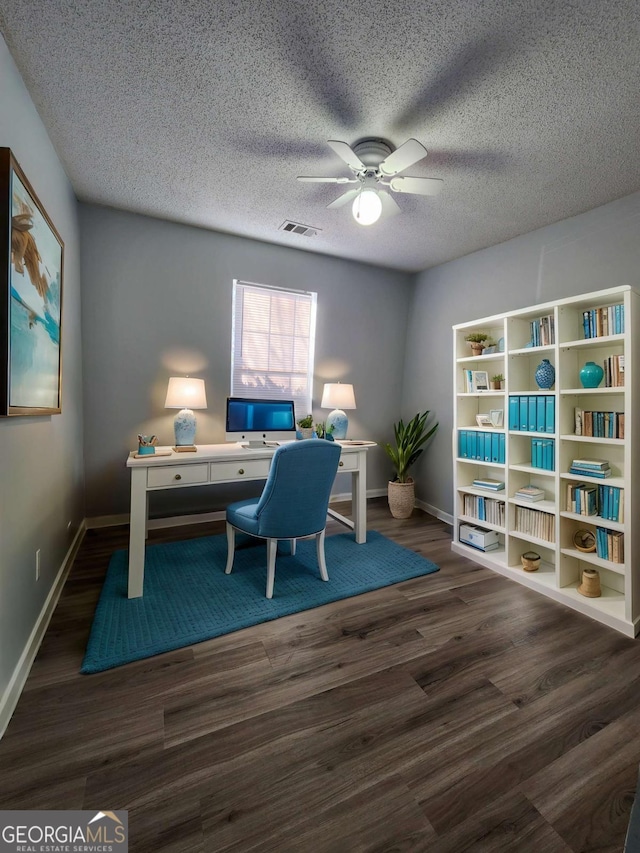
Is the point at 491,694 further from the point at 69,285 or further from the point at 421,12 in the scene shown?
the point at 69,285

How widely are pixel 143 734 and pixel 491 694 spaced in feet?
4.54

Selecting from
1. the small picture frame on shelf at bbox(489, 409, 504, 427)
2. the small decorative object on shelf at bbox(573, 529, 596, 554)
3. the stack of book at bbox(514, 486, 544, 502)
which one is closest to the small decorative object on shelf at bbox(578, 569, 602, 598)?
the small decorative object on shelf at bbox(573, 529, 596, 554)

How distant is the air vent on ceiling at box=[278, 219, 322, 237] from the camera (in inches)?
128

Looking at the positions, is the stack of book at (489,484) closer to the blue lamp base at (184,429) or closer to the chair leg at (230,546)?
the chair leg at (230,546)

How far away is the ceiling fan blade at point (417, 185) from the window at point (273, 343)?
1.84 meters

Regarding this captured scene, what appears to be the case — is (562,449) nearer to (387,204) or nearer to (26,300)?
(387,204)

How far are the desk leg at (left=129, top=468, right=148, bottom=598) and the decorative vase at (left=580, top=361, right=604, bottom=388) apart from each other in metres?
2.80

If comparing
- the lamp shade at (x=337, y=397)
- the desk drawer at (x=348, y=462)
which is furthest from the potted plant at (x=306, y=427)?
the desk drawer at (x=348, y=462)

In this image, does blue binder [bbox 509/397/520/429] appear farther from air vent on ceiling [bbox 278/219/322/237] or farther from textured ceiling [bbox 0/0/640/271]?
air vent on ceiling [bbox 278/219/322/237]

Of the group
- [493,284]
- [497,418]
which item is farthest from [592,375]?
[493,284]

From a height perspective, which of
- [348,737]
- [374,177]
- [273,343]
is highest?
[374,177]

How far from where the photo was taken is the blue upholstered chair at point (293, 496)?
215 cm

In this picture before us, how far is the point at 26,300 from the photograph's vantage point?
1593 mm

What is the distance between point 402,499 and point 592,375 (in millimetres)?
2064
